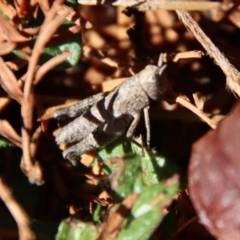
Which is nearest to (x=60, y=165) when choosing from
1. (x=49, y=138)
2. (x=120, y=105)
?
(x=49, y=138)

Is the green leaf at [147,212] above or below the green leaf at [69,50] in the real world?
below

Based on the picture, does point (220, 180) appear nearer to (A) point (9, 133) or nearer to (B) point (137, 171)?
(B) point (137, 171)

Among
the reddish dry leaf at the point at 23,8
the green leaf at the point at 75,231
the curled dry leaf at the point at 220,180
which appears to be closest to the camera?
the curled dry leaf at the point at 220,180

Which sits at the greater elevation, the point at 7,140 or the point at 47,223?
the point at 7,140

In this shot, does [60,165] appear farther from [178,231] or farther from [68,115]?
[178,231]

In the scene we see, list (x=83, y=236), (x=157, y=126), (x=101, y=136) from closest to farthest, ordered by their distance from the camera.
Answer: (x=83, y=236), (x=101, y=136), (x=157, y=126)

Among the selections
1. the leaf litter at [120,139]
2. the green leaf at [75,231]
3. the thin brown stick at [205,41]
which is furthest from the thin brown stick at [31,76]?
the thin brown stick at [205,41]

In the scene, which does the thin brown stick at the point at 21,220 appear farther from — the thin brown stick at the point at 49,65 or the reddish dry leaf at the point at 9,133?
the thin brown stick at the point at 49,65
